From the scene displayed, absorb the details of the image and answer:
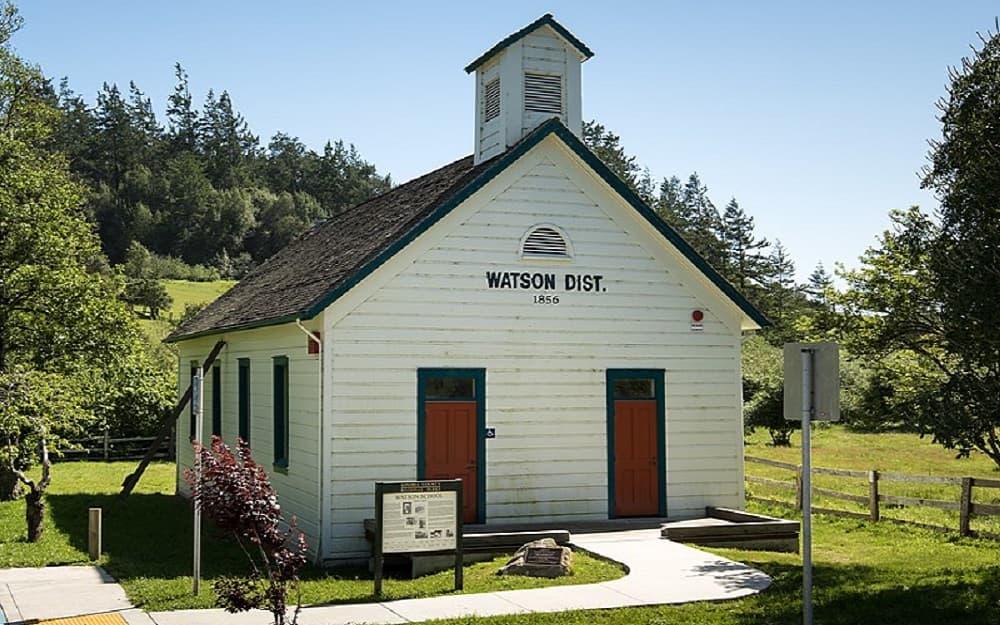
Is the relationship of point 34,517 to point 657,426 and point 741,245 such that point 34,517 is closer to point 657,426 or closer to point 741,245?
point 657,426

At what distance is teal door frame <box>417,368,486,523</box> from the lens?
16.9 meters

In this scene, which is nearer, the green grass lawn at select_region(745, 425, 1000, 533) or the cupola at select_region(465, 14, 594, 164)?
the cupola at select_region(465, 14, 594, 164)

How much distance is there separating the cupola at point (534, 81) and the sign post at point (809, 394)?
31.5 ft

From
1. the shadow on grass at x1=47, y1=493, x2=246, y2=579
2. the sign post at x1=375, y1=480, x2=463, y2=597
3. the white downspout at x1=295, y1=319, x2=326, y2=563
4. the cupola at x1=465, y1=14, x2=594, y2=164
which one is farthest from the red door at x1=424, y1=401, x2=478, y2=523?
the cupola at x1=465, y1=14, x2=594, y2=164

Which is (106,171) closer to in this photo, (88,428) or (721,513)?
(88,428)

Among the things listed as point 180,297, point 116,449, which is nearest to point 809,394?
point 116,449

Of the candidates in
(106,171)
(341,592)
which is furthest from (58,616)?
(106,171)

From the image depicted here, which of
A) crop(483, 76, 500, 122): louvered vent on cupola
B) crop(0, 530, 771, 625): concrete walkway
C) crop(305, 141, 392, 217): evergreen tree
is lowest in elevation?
crop(0, 530, 771, 625): concrete walkway

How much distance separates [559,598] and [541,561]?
5.11ft

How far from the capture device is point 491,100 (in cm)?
1955

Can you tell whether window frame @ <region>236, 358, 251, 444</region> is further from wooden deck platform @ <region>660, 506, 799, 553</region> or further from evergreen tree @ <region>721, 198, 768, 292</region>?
evergreen tree @ <region>721, 198, 768, 292</region>

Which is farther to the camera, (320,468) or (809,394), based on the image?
(320,468)

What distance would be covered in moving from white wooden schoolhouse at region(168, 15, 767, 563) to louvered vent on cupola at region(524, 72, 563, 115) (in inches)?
1.4

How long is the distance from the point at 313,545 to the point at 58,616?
4584 mm
